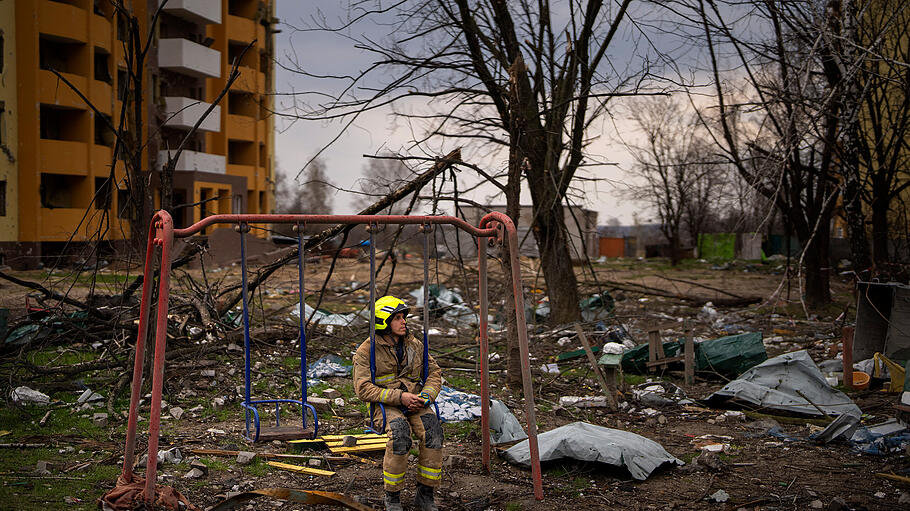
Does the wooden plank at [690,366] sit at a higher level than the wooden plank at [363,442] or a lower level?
higher

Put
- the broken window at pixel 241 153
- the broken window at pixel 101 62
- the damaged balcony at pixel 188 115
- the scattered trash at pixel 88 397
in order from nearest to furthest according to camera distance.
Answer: the scattered trash at pixel 88 397
the broken window at pixel 101 62
the damaged balcony at pixel 188 115
the broken window at pixel 241 153

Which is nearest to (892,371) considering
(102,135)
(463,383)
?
(463,383)

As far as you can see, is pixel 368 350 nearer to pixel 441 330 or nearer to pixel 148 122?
pixel 441 330

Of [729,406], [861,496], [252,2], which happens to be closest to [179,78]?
[252,2]

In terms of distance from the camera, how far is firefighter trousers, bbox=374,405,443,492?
436cm

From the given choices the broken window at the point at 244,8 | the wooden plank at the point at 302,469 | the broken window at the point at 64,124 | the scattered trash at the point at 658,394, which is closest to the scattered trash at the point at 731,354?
the scattered trash at the point at 658,394

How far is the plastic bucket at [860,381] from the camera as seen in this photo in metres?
7.86

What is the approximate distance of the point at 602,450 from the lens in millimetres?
5184

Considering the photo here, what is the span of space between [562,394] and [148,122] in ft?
83.2

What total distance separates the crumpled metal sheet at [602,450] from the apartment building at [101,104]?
1664 centimetres

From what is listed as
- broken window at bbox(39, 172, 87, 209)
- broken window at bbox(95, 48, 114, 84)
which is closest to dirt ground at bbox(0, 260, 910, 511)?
broken window at bbox(39, 172, 87, 209)

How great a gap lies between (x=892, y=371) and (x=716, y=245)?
3506cm

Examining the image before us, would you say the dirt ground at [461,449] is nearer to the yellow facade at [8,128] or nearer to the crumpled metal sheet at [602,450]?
the crumpled metal sheet at [602,450]

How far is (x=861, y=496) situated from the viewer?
482 cm
